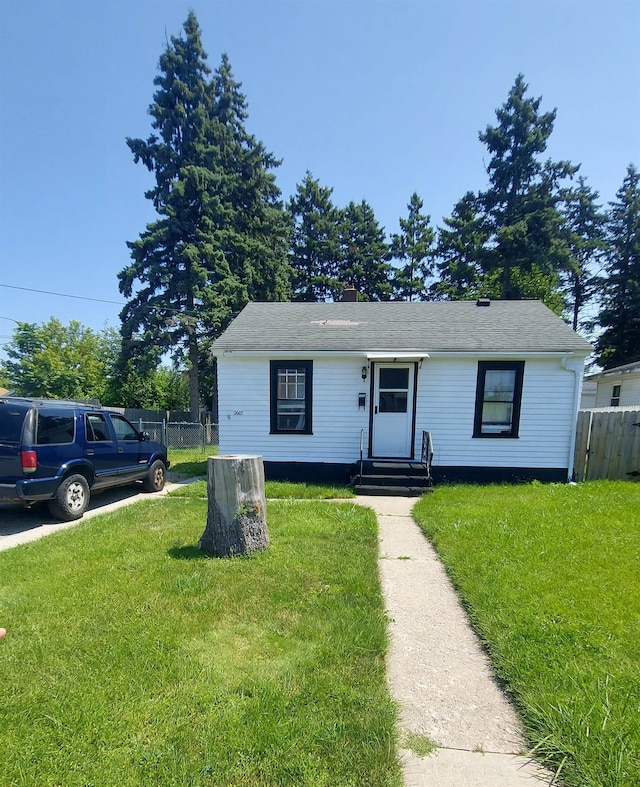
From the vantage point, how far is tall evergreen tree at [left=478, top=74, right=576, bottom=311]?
2211 centimetres

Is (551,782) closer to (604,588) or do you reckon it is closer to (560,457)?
(604,588)

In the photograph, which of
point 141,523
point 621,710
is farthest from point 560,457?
point 141,523

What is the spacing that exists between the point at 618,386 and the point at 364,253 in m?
19.0

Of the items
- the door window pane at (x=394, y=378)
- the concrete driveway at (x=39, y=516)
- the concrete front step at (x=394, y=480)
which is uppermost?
the door window pane at (x=394, y=378)

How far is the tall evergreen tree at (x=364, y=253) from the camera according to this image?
27812 millimetres

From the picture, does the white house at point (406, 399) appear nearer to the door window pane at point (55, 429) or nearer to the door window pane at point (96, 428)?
the door window pane at point (96, 428)

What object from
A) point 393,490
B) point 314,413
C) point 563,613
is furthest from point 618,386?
point 563,613

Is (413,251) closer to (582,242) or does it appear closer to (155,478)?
(582,242)

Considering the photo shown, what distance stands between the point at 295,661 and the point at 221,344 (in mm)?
7078

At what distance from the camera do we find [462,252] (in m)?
25.4

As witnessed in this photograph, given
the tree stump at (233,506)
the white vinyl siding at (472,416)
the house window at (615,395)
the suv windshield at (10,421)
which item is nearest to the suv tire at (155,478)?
the suv windshield at (10,421)

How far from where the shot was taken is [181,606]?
10.1 feet

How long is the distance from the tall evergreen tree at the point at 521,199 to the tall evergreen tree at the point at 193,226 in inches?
569

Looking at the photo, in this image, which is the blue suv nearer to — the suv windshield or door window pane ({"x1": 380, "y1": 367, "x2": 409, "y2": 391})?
the suv windshield
